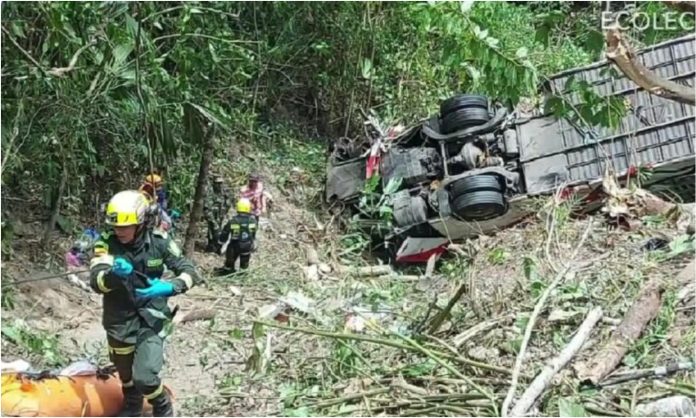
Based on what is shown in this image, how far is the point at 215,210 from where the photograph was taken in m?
8.35

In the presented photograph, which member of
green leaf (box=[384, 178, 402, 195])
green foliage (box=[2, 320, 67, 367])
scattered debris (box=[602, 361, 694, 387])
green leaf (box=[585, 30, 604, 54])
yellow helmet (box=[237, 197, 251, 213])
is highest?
green leaf (box=[384, 178, 402, 195])

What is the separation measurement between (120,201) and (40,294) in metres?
2.58

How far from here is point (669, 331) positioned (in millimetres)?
4008

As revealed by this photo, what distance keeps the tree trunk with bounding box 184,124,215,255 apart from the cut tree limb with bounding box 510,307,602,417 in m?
4.14

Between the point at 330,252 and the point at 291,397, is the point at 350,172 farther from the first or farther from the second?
the point at 291,397

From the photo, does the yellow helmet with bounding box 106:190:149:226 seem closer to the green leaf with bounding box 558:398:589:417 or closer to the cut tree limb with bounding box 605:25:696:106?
the green leaf with bounding box 558:398:589:417

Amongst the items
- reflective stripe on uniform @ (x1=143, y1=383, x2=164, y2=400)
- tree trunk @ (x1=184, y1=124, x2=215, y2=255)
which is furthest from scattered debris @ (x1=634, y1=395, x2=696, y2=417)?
tree trunk @ (x1=184, y1=124, x2=215, y2=255)

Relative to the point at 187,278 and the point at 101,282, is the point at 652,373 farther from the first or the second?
the point at 101,282

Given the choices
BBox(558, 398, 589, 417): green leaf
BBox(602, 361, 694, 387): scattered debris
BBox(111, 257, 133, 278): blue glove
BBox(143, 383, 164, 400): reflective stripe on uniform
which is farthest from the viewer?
BBox(143, 383, 164, 400): reflective stripe on uniform

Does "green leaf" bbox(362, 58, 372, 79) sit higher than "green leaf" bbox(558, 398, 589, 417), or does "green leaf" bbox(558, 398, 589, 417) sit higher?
"green leaf" bbox(362, 58, 372, 79)

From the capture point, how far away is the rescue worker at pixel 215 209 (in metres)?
8.09

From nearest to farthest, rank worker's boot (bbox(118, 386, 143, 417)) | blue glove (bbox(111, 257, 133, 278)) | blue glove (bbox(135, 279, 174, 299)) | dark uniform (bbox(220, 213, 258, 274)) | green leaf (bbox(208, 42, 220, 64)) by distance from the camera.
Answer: blue glove (bbox(111, 257, 133, 278))
blue glove (bbox(135, 279, 174, 299))
worker's boot (bbox(118, 386, 143, 417))
green leaf (bbox(208, 42, 220, 64))
dark uniform (bbox(220, 213, 258, 274))

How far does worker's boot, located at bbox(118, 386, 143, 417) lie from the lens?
4090 mm

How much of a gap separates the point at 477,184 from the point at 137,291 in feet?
13.7
